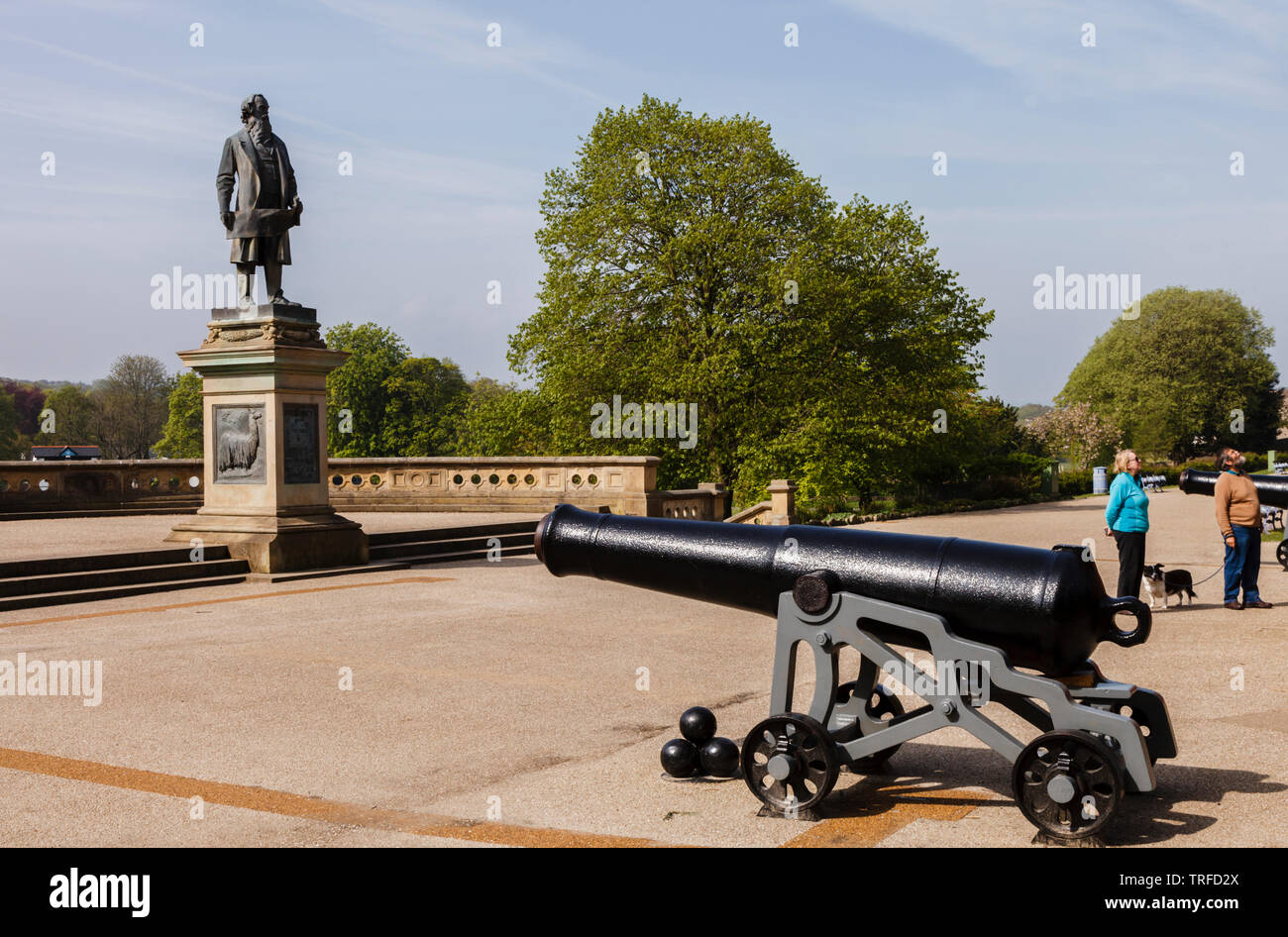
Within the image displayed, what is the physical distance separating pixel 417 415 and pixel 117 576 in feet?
203

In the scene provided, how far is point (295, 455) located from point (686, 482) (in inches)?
748

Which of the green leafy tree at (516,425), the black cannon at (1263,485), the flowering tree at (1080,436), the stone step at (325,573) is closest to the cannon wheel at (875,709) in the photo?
the black cannon at (1263,485)

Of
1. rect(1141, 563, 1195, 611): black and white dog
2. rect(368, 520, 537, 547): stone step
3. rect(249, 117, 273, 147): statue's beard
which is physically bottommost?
rect(1141, 563, 1195, 611): black and white dog

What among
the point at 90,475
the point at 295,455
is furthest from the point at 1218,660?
the point at 90,475

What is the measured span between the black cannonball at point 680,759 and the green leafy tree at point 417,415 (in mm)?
67822

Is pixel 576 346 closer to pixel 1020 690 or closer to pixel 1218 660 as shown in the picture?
pixel 1218 660

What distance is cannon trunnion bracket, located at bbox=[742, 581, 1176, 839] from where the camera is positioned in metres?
4.51

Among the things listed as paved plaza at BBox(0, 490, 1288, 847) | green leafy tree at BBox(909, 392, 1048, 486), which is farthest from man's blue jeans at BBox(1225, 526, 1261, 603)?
green leafy tree at BBox(909, 392, 1048, 486)

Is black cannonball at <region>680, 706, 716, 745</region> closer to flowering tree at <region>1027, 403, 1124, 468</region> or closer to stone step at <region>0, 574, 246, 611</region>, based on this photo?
stone step at <region>0, 574, 246, 611</region>

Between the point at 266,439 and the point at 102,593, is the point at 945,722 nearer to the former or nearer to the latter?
the point at 102,593

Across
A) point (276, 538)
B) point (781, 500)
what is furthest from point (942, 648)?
point (781, 500)

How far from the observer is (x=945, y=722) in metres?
4.77

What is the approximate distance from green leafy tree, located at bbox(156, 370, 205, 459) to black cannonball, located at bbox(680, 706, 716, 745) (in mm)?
85960
